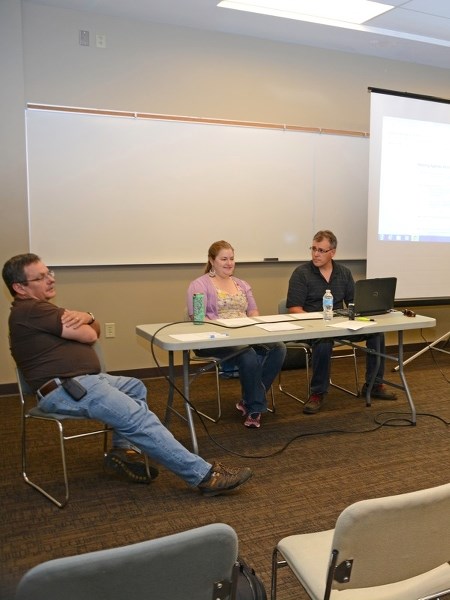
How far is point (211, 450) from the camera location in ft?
11.0

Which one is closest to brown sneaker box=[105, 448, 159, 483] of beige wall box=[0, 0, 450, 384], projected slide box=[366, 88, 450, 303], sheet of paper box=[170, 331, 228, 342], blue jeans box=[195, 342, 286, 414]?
sheet of paper box=[170, 331, 228, 342]

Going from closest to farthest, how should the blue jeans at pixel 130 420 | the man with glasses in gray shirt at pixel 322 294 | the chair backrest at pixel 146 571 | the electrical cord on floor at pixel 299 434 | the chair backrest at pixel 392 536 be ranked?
the chair backrest at pixel 146 571, the chair backrest at pixel 392 536, the blue jeans at pixel 130 420, the electrical cord on floor at pixel 299 434, the man with glasses in gray shirt at pixel 322 294

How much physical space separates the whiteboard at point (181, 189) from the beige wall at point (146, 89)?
95 millimetres

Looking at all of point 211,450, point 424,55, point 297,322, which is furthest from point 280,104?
point 211,450

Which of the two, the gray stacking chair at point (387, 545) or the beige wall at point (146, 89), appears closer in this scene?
the gray stacking chair at point (387, 545)

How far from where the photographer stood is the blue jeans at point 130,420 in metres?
2.65

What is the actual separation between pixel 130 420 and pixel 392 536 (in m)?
1.59

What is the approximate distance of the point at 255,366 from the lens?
3631 millimetres

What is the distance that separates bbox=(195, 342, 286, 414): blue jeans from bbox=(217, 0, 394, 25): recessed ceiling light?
2.52 m

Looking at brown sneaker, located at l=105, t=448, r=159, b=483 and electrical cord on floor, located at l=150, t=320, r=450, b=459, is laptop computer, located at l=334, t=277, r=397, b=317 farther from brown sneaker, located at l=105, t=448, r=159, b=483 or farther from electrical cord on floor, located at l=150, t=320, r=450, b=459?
brown sneaker, located at l=105, t=448, r=159, b=483

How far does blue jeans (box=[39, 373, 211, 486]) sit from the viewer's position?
2654mm

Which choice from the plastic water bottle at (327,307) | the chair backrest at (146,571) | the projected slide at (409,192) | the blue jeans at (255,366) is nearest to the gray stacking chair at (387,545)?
the chair backrest at (146,571)

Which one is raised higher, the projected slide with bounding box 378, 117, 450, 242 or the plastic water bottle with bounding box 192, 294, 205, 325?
the projected slide with bounding box 378, 117, 450, 242

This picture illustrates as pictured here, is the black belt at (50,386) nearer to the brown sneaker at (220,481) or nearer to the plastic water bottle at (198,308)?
the brown sneaker at (220,481)
